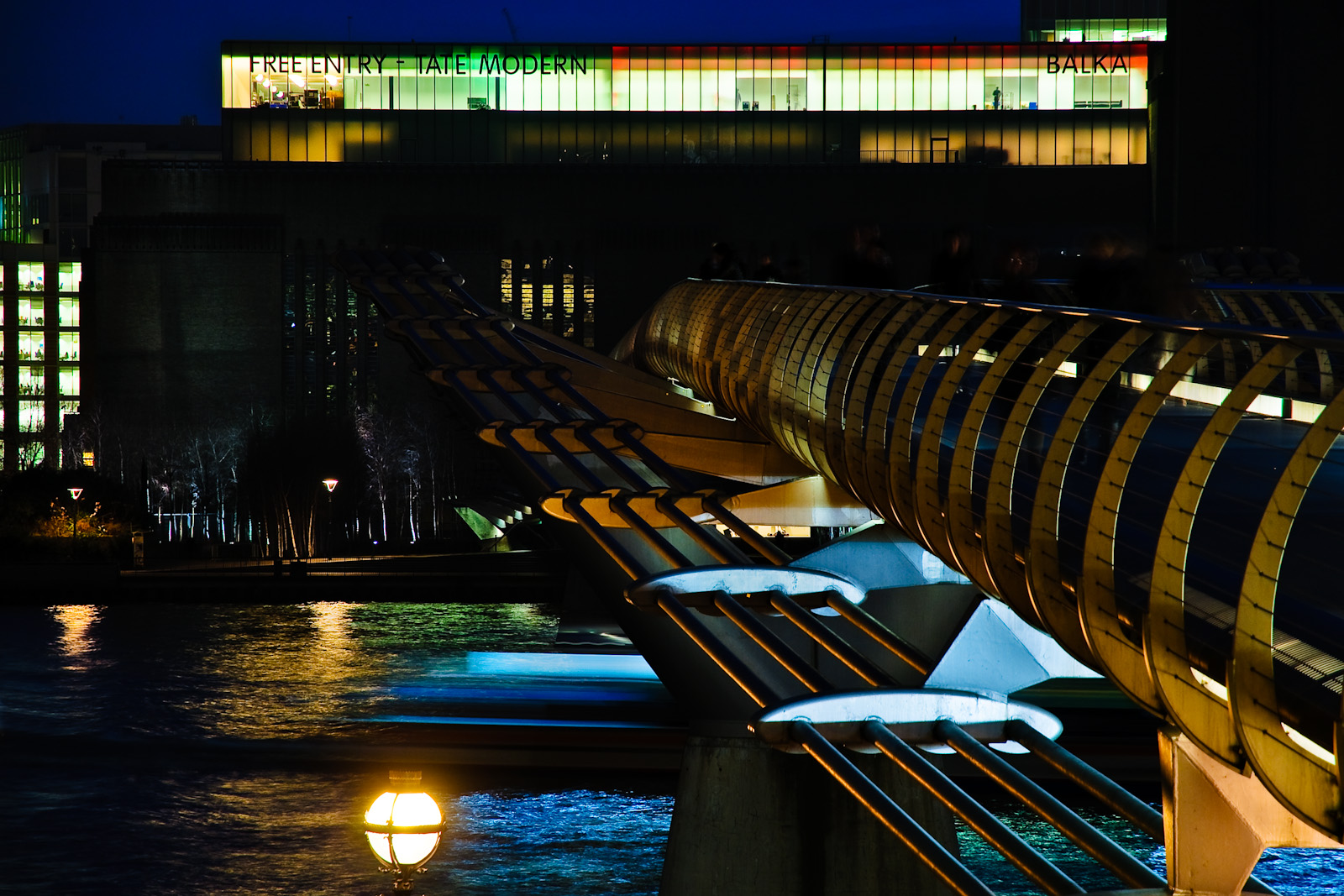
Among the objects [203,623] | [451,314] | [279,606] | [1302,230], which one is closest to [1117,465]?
[451,314]

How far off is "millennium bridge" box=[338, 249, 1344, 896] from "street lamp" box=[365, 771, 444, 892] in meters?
0.90

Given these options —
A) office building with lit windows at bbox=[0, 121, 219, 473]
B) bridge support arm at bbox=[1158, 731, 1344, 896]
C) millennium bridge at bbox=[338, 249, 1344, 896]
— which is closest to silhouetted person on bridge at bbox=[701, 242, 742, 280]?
millennium bridge at bbox=[338, 249, 1344, 896]

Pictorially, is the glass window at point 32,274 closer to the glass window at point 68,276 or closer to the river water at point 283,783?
the glass window at point 68,276

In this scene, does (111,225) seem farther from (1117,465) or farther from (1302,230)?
(1117,465)

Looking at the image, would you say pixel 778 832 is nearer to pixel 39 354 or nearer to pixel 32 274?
pixel 39 354

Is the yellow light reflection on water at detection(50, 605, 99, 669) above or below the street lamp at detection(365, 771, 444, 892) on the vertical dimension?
below

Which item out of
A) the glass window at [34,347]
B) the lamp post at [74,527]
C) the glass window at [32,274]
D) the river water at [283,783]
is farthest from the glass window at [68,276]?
the river water at [283,783]

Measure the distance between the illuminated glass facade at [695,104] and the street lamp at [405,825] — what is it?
6125 cm

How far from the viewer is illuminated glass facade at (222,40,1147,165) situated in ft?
219

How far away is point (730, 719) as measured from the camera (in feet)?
20.1

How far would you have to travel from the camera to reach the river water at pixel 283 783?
15172 millimetres

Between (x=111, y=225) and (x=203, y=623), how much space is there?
115ft

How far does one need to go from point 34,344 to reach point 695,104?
39670 mm

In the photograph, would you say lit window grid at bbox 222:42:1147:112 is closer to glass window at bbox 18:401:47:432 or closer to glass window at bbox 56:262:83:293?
glass window at bbox 56:262:83:293
